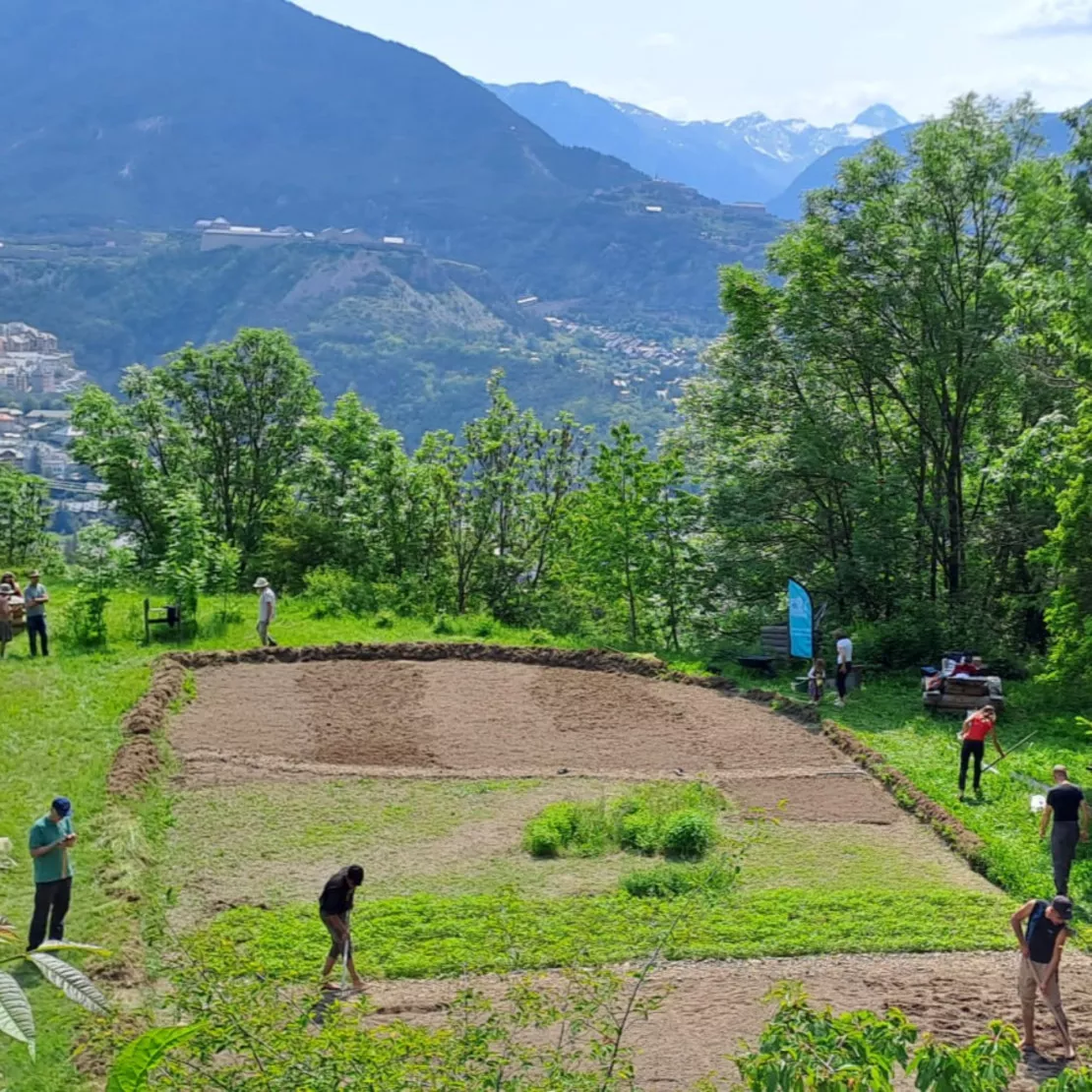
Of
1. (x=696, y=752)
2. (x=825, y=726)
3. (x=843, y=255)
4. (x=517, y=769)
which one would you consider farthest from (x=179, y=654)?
(x=843, y=255)

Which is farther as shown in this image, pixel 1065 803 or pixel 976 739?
pixel 976 739

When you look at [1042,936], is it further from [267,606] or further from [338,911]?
[267,606]

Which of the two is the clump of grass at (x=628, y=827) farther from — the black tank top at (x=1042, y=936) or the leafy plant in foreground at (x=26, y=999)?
the leafy plant in foreground at (x=26, y=999)

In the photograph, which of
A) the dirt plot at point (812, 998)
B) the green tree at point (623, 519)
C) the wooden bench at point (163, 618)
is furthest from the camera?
the green tree at point (623, 519)

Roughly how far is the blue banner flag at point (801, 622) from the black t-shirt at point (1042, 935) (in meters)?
11.9

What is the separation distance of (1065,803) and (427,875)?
284 inches

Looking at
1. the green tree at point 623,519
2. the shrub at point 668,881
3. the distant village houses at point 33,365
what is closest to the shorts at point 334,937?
the shrub at point 668,881

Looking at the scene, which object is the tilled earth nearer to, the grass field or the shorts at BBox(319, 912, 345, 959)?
the grass field

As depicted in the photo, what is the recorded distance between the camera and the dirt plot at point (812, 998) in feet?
34.7

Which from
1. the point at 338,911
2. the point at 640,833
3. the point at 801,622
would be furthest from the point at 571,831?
the point at 801,622

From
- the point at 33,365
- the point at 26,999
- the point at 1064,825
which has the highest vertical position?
the point at 33,365

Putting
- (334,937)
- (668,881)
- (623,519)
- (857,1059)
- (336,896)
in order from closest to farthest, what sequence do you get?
(857,1059) < (336,896) < (334,937) < (668,881) < (623,519)

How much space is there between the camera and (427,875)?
14.3 m

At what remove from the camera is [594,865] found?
48.0ft
